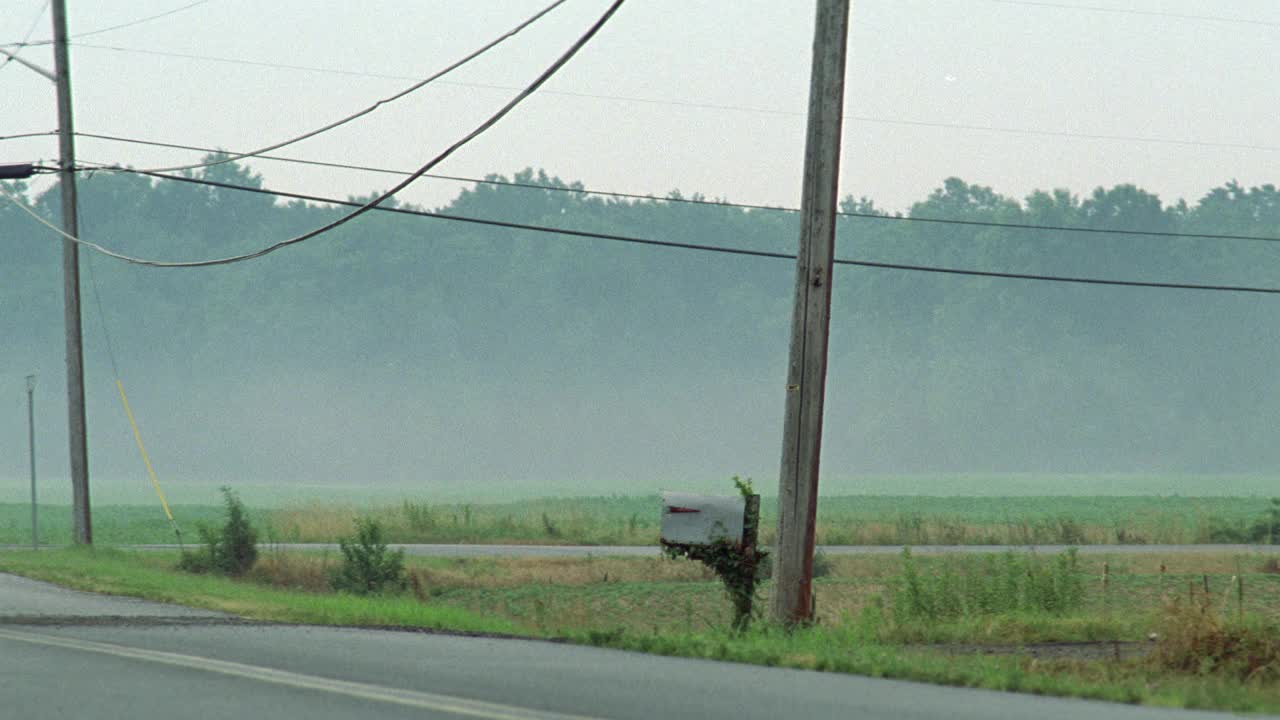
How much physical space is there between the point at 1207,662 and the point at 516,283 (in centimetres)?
11640

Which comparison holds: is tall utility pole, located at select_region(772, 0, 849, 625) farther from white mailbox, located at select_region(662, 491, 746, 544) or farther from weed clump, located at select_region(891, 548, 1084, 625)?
weed clump, located at select_region(891, 548, 1084, 625)

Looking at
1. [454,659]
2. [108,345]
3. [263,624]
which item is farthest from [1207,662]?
[108,345]

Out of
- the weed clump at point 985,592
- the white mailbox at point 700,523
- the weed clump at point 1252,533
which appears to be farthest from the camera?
the weed clump at point 1252,533

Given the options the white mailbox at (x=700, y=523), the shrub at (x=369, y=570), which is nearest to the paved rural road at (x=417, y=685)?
the white mailbox at (x=700, y=523)

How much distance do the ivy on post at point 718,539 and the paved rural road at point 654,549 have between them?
612 inches

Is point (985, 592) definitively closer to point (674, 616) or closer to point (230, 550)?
point (674, 616)

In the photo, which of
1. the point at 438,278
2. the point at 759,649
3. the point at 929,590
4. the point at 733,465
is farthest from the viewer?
the point at 733,465

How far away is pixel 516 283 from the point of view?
12775 cm

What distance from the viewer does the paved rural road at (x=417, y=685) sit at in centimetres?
912

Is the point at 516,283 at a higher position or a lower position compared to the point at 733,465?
higher

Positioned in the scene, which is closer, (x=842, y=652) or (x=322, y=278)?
(x=842, y=652)

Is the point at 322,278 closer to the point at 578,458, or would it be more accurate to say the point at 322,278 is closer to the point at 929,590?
the point at 578,458

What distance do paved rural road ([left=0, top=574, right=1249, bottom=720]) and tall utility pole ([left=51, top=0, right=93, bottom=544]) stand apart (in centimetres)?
1552

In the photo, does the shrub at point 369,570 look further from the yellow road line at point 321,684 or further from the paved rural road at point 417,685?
the yellow road line at point 321,684
